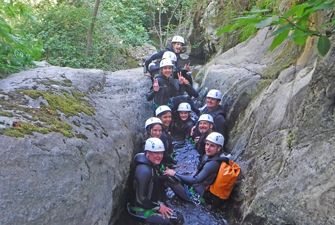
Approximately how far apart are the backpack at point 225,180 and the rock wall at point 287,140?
0.51ft

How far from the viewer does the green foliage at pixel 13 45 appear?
5.89 meters

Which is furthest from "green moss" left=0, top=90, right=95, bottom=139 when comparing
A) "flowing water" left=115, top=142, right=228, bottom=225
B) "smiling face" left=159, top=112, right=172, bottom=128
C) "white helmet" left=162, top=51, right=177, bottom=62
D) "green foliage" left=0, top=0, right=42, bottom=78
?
"white helmet" left=162, top=51, right=177, bottom=62

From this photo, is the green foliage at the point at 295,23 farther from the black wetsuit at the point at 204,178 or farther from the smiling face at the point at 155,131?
the smiling face at the point at 155,131

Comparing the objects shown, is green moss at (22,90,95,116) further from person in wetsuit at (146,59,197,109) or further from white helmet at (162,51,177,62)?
white helmet at (162,51,177,62)

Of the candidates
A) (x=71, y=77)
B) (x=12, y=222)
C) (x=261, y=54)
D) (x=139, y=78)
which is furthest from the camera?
(x=139, y=78)

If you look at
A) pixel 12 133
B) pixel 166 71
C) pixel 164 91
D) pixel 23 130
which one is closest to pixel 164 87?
pixel 164 91

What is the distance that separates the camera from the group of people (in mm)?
6137

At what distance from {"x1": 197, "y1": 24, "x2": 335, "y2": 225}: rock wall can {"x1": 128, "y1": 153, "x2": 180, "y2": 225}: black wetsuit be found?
1218mm

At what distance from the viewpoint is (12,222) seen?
11.3 ft

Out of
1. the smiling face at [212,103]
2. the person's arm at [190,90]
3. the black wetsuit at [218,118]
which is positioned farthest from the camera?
the person's arm at [190,90]

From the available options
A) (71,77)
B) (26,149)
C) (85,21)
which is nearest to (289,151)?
(26,149)

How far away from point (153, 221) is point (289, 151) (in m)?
2.34

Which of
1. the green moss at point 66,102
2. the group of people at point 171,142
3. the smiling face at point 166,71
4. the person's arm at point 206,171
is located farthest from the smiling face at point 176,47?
the green moss at point 66,102

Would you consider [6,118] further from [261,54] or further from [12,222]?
[261,54]
